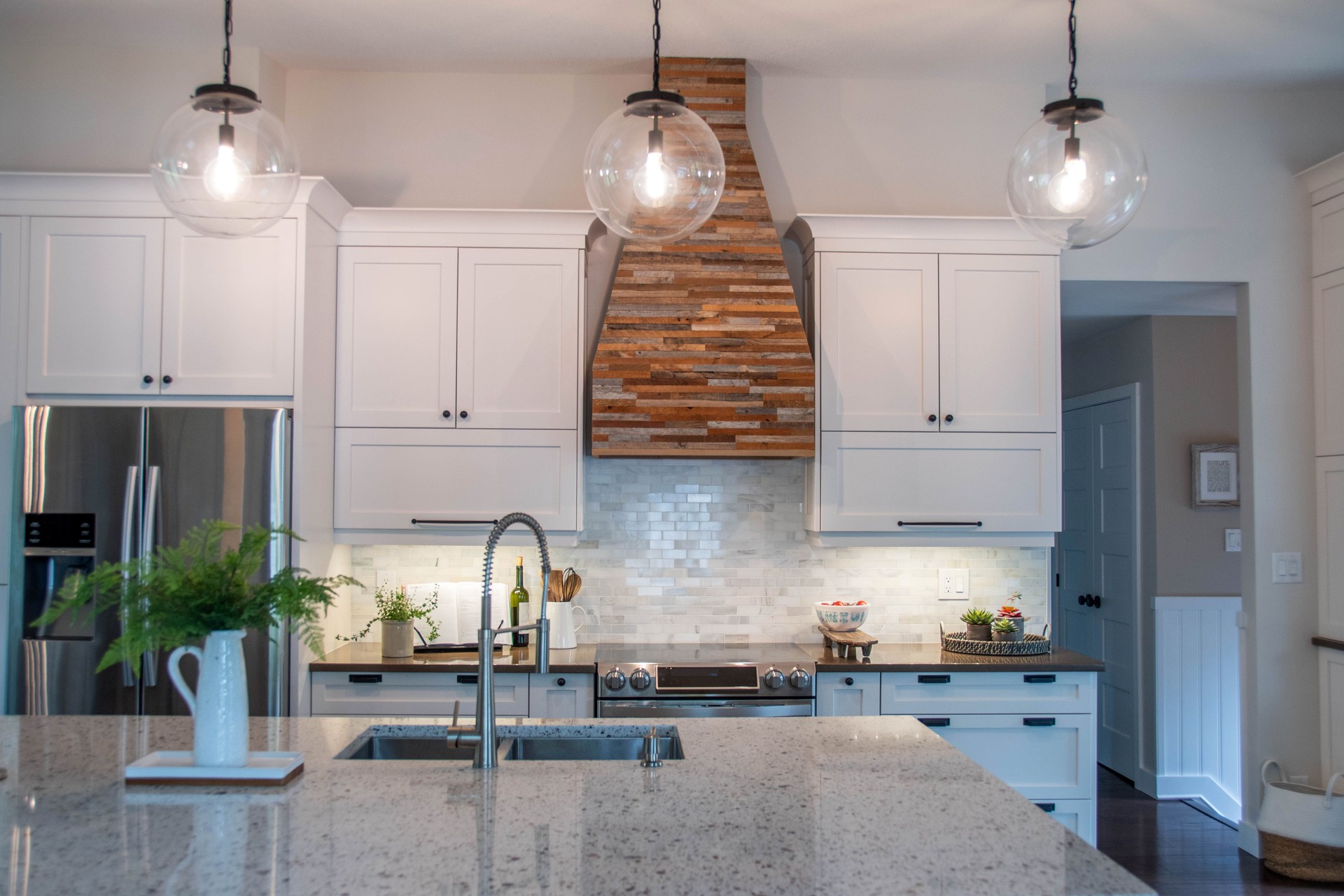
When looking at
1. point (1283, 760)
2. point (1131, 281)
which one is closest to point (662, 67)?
point (1131, 281)

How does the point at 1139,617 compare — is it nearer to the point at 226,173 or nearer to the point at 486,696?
the point at 486,696

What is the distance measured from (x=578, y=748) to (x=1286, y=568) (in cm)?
318

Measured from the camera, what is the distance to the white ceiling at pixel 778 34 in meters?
3.29

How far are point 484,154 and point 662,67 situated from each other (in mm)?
804

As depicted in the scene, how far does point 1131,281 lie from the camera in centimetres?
395

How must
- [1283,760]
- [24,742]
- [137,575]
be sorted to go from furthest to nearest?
[1283,760] → [24,742] → [137,575]

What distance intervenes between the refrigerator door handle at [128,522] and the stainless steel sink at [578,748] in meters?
1.65

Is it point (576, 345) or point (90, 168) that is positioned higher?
point (90, 168)

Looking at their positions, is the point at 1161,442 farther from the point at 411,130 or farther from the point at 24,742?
the point at 24,742

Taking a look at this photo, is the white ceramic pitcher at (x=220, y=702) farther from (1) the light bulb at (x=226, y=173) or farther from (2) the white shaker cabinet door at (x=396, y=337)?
(2) the white shaker cabinet door at (x=396, y=337)

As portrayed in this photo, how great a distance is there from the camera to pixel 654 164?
171 cm

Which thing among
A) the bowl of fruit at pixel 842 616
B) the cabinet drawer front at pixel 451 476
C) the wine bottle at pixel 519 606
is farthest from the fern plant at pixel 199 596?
the bowl of fruit at pixel 842 616

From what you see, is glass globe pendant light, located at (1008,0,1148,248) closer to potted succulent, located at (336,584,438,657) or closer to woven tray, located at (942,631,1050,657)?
woven tray, located at (942,631,1050,657)

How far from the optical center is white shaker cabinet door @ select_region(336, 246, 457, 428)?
11.6 ft
